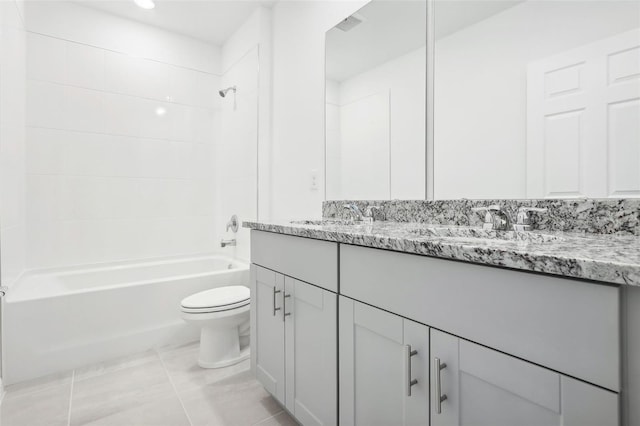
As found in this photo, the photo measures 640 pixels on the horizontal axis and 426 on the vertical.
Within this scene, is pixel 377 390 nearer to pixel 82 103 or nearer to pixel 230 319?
pixel 230 319

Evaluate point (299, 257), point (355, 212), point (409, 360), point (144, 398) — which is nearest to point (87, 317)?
point (144, 398)

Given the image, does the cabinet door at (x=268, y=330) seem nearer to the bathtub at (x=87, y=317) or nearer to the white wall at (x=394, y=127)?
the white wall at (x=394, y=127)

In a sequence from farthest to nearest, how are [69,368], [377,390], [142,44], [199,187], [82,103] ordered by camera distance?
[199,187] < [142,44] < [82,103] < [69,368] < [377,390]

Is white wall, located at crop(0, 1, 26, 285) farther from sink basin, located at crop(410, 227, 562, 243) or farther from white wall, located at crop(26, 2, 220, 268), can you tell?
sink basin, located at crop(410, 227, 562, 243)

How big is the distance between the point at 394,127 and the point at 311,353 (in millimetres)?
1098

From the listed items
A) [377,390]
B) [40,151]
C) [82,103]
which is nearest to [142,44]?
[82,103]

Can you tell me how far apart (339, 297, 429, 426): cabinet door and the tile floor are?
0.61 m

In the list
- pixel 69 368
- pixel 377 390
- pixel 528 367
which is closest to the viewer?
pixel 528 367

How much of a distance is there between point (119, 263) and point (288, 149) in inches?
65.1

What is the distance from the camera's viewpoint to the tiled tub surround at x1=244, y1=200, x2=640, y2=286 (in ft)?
1.68

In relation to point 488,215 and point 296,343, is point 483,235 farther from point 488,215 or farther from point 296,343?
point 296,343

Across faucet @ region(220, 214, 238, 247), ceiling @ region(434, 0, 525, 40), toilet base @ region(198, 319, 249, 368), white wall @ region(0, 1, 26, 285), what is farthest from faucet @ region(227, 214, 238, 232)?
ceiling @ region(434, 0, 525, 40)

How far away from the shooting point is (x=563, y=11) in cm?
104

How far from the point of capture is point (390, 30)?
1.58m
